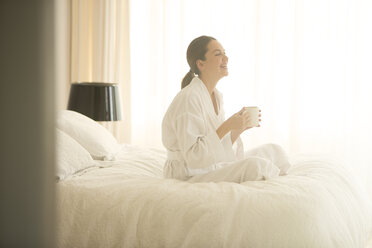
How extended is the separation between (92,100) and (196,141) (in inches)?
60.4

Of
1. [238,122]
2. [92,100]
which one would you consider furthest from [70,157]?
[92,100]

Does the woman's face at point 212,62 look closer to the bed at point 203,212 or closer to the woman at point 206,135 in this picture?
the woman at point 206,135

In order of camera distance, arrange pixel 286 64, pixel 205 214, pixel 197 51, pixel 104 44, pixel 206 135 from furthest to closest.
→ pixel 104 44
pixel 286 64
pixel 197 51
pixel 206 135
pixel 205 214

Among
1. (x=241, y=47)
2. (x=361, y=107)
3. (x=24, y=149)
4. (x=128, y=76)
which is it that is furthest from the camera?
(x=128, y=76)

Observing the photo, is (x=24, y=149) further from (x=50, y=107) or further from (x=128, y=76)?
(x=128, y=76)

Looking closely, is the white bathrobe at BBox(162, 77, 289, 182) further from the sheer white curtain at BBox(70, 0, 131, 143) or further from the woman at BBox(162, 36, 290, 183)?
the sheer white curtain at BBox(70, 0, 131, 143)

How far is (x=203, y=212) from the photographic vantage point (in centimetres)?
159

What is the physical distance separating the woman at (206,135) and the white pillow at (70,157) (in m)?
0.38

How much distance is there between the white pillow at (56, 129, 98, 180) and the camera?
2053mm

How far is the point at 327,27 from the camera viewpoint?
4.04 m

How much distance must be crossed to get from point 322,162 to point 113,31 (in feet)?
9.05

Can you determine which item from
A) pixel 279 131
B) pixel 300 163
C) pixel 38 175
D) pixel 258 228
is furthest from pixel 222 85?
pixel 38 175

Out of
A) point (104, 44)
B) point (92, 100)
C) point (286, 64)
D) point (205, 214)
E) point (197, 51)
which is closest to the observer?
point (205, 214)

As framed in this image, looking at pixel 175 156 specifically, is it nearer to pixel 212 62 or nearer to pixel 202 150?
pixel 202 150
